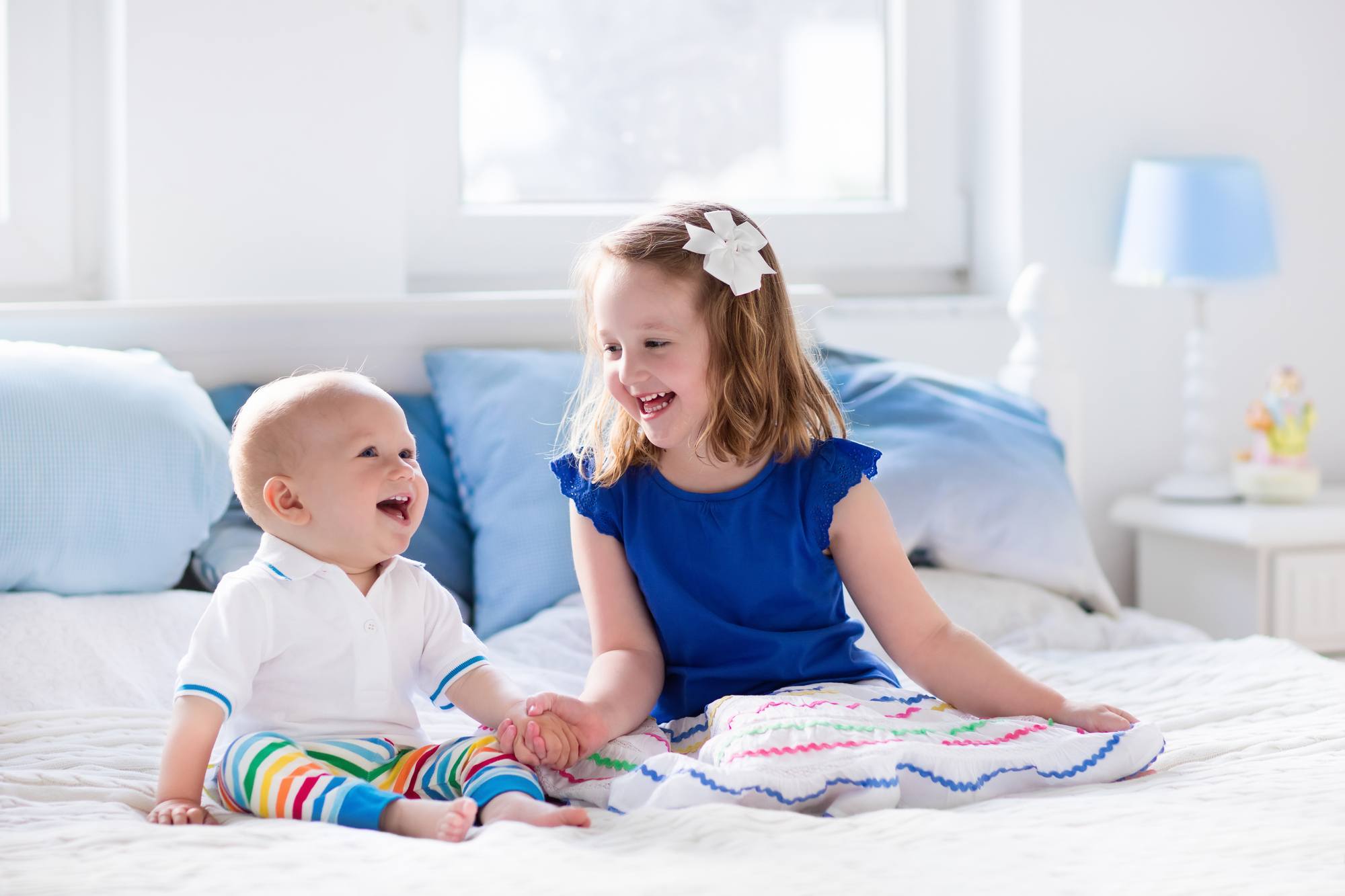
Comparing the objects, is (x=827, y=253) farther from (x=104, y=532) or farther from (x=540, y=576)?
(x=104, y=532)

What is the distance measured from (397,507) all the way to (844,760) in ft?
Answer: 1.40

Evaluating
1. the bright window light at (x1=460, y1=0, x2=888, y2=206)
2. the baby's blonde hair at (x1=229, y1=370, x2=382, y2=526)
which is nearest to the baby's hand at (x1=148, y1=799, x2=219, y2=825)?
the baby's blonde hair at (x1=229, y1=370, x2=382, y2=526)

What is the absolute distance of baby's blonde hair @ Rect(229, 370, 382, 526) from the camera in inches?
42.2

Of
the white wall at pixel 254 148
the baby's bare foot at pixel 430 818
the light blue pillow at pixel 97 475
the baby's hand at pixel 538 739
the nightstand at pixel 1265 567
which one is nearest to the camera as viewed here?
the baby's bare foot at pixel 430 818

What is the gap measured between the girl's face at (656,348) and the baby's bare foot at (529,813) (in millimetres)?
350

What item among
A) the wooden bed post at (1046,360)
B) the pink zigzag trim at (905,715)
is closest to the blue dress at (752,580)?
the pink zigzag trim at (905,715)

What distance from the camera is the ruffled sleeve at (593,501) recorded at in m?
1.24

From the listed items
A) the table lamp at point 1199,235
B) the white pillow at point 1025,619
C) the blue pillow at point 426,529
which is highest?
the table lamp at point 1199,235

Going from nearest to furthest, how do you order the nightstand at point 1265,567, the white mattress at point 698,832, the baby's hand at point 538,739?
the white mattress at point 698,832, the baby's hand at point 538,739, the nightstand at point 1265,567

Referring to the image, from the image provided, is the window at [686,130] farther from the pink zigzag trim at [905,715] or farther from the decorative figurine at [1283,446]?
the pink zigzag trim at [905,715]

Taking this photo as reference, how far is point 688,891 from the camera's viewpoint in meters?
0.75

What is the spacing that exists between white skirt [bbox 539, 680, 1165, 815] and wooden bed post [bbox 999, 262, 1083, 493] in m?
1.00

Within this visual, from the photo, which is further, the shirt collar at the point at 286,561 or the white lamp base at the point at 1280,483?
the white lamp base at the point at 1280,483

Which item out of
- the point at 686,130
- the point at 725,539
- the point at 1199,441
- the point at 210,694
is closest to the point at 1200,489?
the point at 1199,441
